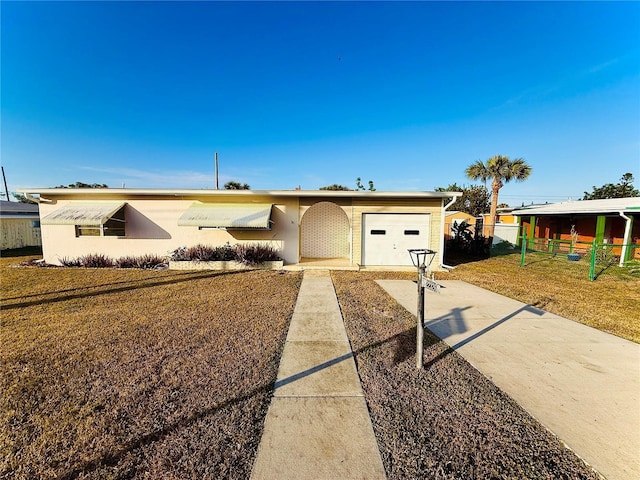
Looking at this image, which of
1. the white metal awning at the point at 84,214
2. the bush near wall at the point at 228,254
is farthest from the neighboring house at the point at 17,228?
the bush near wall at the point at 228,254

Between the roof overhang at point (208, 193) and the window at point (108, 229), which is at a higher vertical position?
the roof overhang at point (208, 193)

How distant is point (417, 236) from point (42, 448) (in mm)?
11980

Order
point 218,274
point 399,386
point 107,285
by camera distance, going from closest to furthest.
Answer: point 399,386
point 107,285
point 218,274

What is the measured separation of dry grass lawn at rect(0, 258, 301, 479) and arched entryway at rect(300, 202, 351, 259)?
830cm

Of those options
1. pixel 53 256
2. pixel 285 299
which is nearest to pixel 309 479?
pixel 285 299

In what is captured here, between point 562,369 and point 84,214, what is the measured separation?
15729 mm

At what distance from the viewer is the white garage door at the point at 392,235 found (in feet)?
38.9

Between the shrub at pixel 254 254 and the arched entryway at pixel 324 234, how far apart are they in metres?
3.43

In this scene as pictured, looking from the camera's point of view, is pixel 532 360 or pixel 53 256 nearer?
pixel 532 360

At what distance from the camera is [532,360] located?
3875mm

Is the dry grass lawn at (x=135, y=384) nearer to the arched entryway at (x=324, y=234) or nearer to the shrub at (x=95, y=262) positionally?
the shrub at (x=95, y=262)

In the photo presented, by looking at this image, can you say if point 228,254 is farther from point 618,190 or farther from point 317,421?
point 618,190

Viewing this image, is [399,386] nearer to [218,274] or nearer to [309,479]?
[309,479]

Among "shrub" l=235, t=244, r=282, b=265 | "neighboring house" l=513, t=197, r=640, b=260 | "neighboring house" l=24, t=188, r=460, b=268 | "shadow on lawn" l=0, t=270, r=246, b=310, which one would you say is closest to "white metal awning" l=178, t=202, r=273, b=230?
"neighboring house" l=24, t=188, r=460, b=268
